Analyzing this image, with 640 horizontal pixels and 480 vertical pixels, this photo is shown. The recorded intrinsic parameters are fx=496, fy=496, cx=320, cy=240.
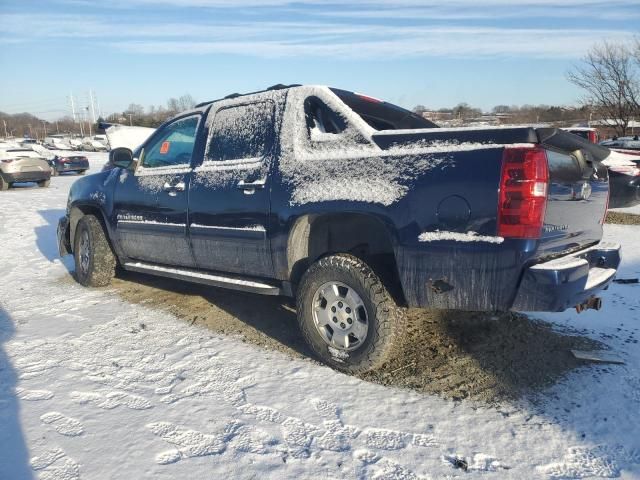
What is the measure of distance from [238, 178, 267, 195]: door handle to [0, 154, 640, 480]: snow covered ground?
123cm

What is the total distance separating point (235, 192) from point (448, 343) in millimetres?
2035

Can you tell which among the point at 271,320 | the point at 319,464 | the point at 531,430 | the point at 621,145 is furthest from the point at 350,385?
the point at 621,145

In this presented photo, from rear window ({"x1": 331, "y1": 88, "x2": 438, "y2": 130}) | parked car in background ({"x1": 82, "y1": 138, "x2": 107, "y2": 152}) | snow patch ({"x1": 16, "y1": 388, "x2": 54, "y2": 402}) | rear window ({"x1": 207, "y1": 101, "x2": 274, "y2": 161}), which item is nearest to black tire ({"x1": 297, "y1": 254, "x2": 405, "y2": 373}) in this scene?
rear window ({"x1": 207, "y1": 101, "x2": 274, "y2": 161})

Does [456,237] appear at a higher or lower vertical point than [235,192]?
lower

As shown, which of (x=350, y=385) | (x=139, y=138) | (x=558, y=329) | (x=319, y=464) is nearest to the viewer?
(x=319, y=464)

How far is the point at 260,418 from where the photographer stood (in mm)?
2871

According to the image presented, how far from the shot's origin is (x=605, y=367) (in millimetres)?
3438

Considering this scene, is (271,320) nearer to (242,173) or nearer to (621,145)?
(242,173)

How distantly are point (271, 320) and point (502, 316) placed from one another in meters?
2.05

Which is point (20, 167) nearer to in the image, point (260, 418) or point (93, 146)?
point (260, 418)

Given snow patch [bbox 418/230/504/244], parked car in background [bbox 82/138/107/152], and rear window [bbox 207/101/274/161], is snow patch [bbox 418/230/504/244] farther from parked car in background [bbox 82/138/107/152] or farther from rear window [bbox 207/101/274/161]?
parked car in background [bbox 82/138/107/152]

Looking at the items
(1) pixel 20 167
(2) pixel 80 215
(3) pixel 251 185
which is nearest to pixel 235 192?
(3) pixel 251 185

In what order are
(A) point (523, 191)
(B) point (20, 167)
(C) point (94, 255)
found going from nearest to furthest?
(A) point (523, 191) → (C) point (94, 255) → (B) point (20, 167)

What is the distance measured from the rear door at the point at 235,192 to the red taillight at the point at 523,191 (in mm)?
1707
